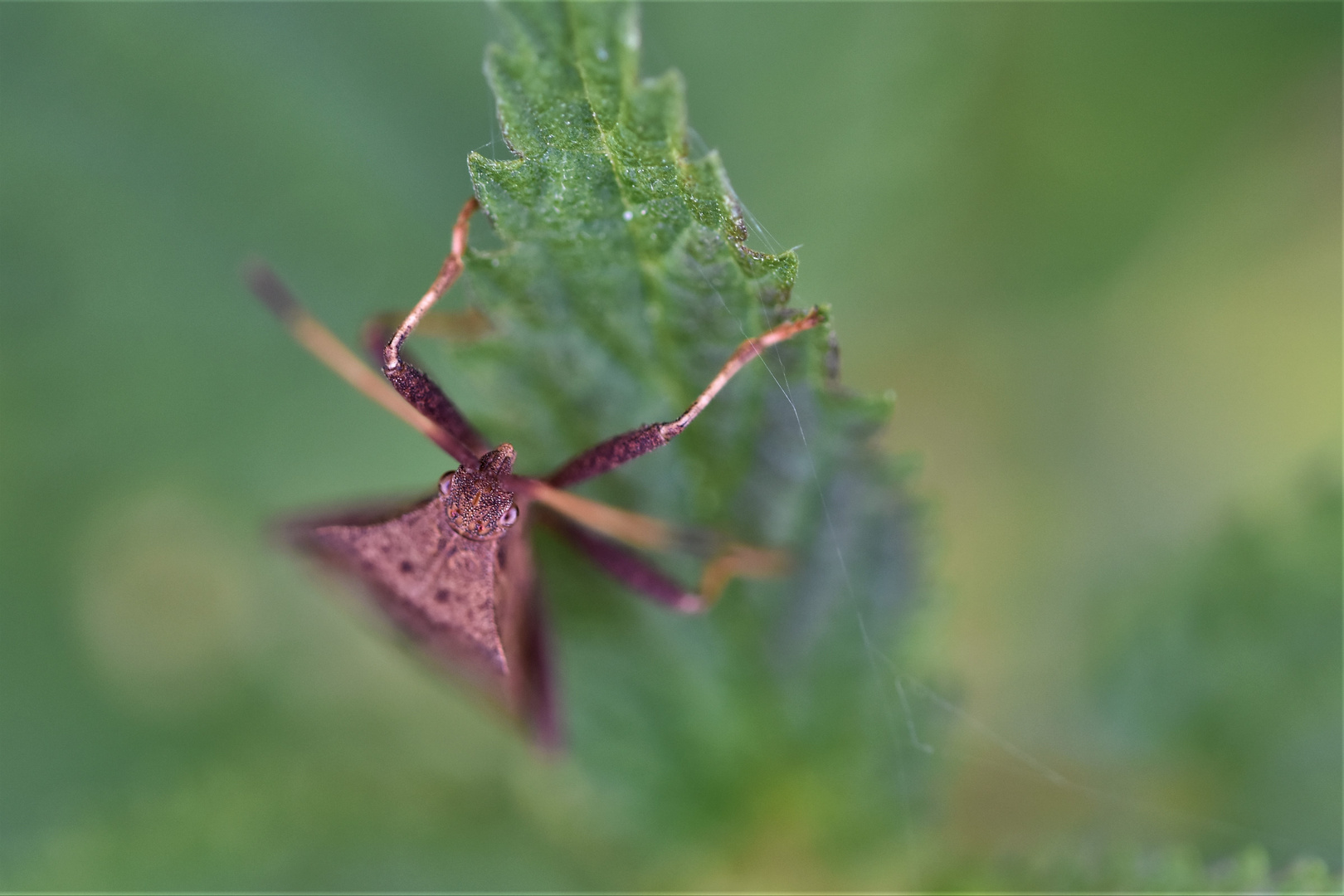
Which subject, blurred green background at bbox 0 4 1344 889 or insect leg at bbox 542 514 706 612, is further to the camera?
blurred green background at bbox 0 4 1344 889

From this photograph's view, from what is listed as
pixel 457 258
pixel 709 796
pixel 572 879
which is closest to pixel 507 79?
pixel 457 258

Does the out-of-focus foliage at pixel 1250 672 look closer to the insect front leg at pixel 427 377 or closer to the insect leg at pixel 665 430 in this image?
the insect leg at pixel 665 430

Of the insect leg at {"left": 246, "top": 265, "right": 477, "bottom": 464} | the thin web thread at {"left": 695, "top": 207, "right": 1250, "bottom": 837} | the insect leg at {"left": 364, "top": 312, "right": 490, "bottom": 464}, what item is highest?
the insect leg at {"left": 246, "top": 265, "right": 477, "bottom": 464}

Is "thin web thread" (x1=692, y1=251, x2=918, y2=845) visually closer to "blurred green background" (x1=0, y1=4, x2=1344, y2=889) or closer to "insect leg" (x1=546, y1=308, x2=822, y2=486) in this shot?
"insect leg" (x1=546, y1=308, x2=822, y2=486)

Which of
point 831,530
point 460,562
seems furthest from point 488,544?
point 831,530

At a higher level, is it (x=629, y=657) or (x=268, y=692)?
(x=268, y=692)

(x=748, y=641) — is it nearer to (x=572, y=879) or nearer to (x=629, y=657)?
(x=629, y=657)

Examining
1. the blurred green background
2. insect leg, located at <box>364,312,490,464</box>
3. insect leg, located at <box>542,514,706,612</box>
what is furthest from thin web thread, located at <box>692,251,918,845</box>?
insect leg, located at <box>364,312,490,464</box>
